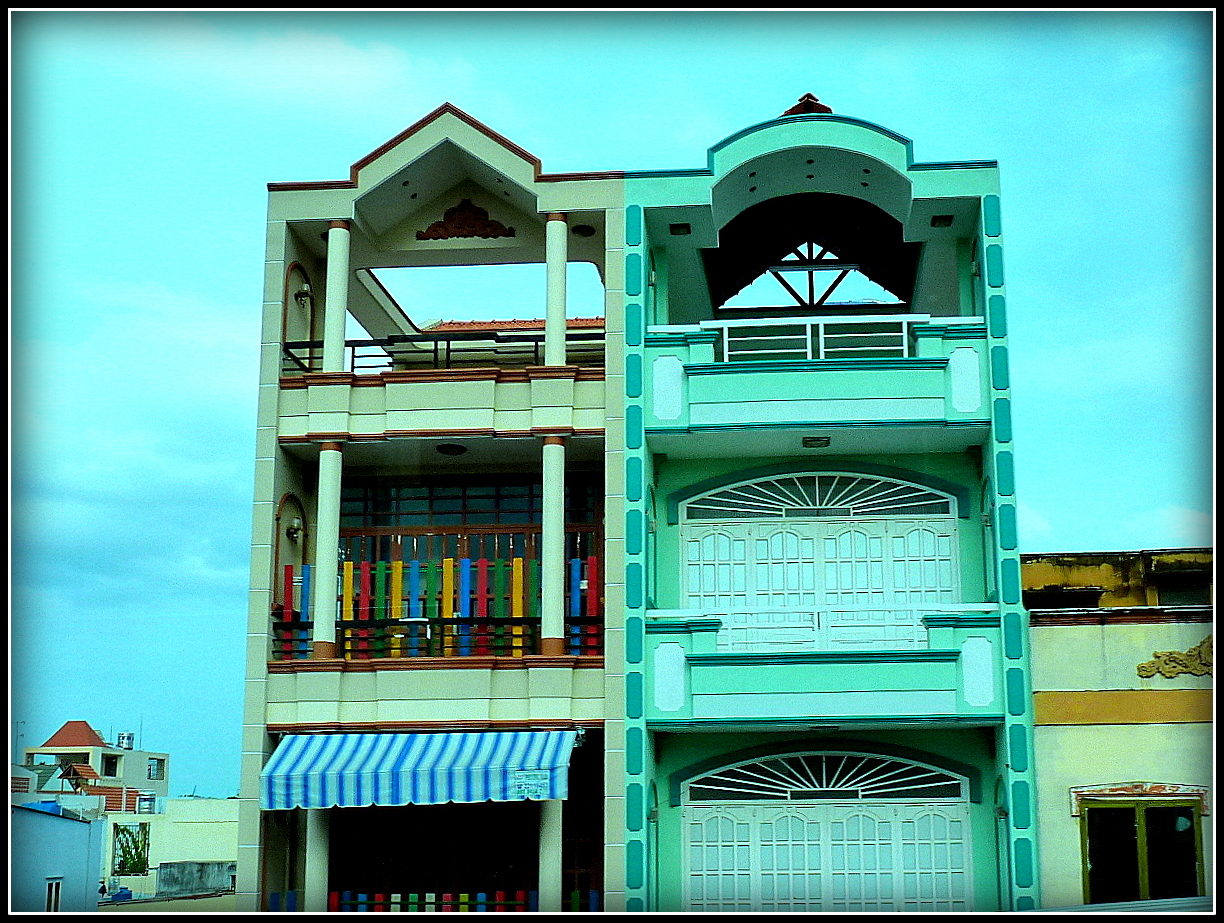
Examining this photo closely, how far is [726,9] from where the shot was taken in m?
12.6

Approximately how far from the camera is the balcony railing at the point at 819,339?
60.2ft

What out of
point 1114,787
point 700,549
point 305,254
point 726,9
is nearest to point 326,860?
point 700,549

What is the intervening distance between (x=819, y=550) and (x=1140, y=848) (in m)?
4.92

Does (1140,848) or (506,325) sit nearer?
(1140,848)

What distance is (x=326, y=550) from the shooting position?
707 inches

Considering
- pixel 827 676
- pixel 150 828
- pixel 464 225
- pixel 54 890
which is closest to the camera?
pixel 827 676

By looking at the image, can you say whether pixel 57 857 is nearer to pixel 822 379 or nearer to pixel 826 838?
pixel 826 838

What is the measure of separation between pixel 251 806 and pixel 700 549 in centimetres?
611

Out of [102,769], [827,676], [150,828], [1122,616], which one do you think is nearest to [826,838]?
[827,676]

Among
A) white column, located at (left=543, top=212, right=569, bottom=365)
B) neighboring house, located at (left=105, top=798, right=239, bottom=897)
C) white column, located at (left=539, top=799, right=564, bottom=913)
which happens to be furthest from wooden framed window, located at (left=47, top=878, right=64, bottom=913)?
neighboring house, located at (left=105, top=798, right=239, bottom=897)

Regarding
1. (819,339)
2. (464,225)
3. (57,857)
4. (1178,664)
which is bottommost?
(57,857)

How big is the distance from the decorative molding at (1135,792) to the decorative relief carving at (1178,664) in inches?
47.4

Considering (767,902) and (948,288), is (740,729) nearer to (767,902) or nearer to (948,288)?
(767,902)

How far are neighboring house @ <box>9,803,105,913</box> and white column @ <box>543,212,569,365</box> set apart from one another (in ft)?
28.4
